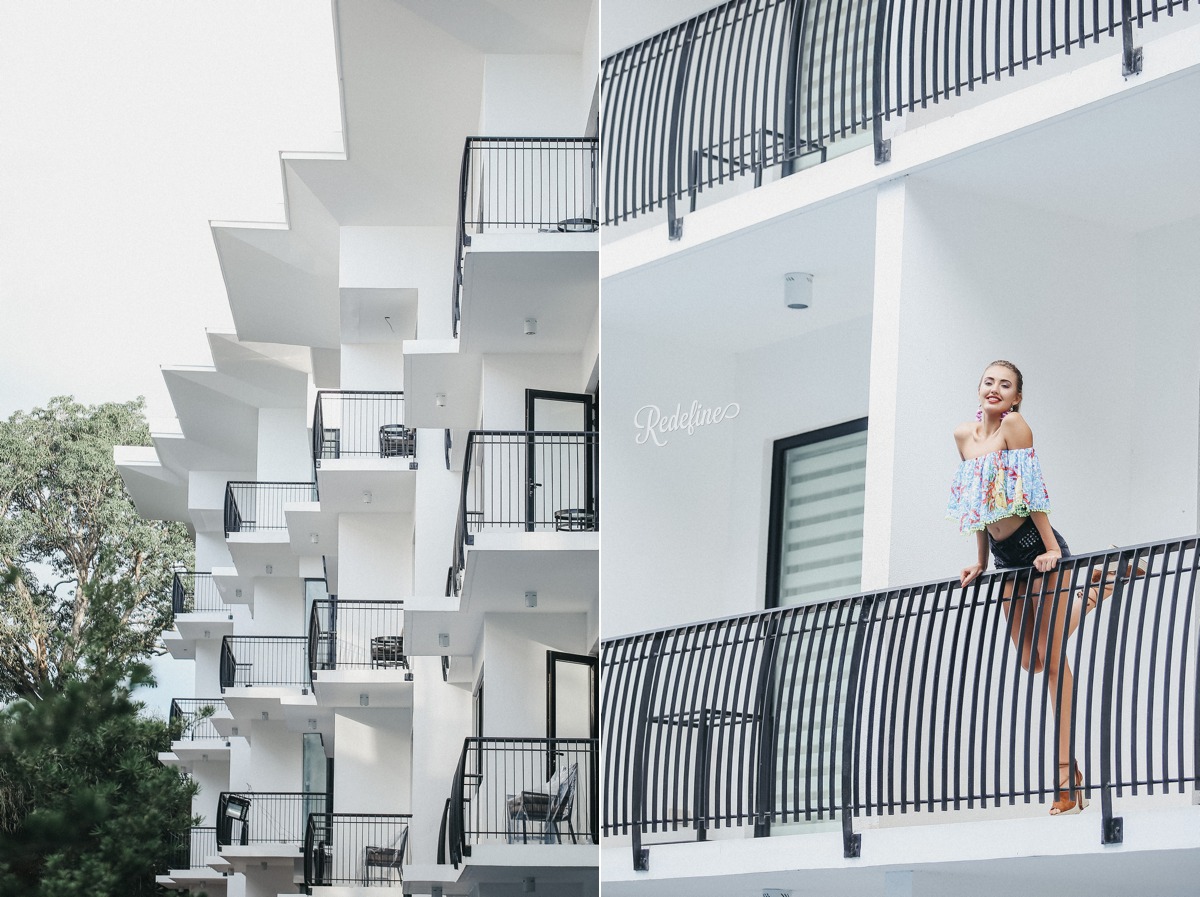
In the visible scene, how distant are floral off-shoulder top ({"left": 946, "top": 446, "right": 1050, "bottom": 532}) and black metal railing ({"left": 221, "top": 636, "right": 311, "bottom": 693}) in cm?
2283

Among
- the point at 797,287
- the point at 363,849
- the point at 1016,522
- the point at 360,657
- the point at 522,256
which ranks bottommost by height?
the point at 363,849

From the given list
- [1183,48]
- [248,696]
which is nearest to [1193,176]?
[1183,48]

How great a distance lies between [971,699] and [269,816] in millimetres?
22959

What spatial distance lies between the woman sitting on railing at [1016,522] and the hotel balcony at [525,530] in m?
5.50

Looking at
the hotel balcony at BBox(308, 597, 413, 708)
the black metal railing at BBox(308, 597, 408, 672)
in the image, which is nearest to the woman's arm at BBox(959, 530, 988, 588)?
the hotel balcony at BBox(308, 597, 413, 708)

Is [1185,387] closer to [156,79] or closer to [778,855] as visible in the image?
[778,855]

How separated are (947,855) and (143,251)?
14.0 feet

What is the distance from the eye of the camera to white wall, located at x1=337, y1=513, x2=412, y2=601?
2228cm

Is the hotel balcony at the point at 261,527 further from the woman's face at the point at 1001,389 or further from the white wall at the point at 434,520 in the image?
the woman's face at the point at 1001,389

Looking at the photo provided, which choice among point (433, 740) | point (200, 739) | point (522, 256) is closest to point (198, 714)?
point (200, 739)

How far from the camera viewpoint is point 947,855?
23.0 ft

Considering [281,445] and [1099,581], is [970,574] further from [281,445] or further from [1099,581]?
[281,445]

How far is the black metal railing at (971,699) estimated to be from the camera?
665 centimetres

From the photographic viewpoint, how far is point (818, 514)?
32.8 ft
